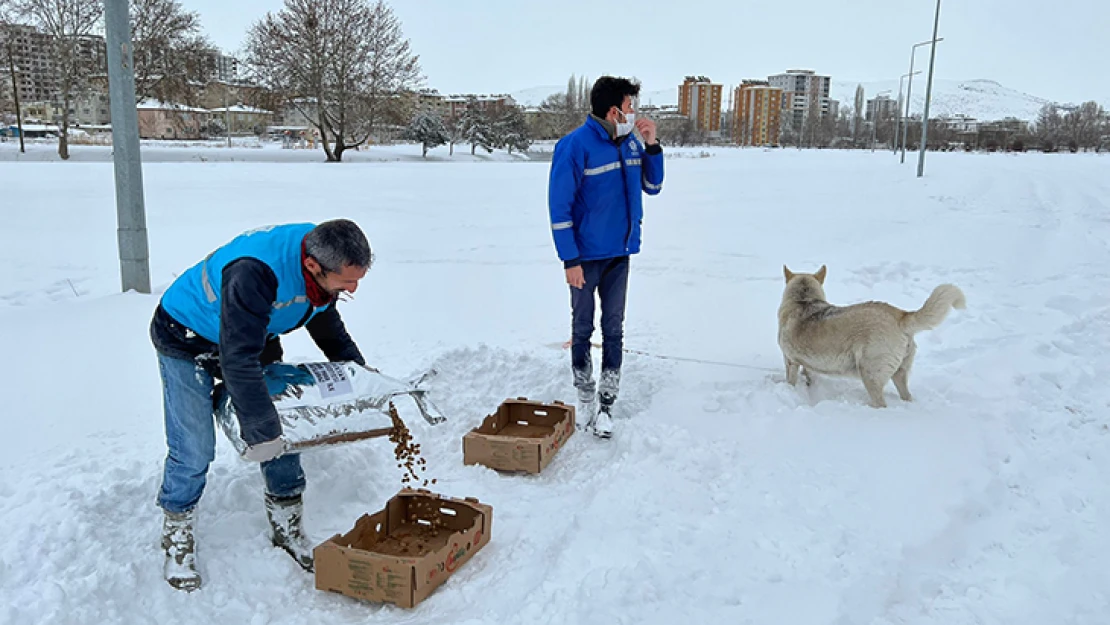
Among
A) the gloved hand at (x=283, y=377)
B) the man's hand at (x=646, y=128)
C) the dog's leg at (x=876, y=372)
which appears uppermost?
the man's hand at (x=646, y=128)

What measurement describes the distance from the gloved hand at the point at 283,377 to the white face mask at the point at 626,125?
2.42 meters

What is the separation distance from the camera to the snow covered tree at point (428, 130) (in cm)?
4712

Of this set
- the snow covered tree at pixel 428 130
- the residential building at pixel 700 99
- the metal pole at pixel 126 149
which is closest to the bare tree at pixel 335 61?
the snow covered tree at pixel 428 130

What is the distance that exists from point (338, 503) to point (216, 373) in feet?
3.74

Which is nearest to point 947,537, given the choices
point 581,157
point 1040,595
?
point 1040,595

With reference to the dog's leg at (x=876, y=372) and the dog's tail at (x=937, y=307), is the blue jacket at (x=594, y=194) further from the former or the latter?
the dog's tail at (x=937, y=307)

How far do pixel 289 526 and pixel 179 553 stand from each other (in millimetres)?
465

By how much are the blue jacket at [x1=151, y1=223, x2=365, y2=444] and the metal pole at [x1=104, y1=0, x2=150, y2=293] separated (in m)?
4.68

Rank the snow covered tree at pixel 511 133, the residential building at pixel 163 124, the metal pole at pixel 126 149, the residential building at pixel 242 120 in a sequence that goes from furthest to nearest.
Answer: the residential building at pixel 242 120
the residential building at pixel 163 124
the snow covered tree at pixel 511 133
the metal pole at pixel 126 149

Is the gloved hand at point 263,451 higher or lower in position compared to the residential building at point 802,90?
lower

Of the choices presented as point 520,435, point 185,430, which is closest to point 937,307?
point 520,435

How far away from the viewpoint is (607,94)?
180 inches

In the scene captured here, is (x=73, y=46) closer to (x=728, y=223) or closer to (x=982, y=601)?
(x=728, y=223)

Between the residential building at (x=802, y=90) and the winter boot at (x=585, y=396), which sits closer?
the winter boot at (x=585, y=396)
